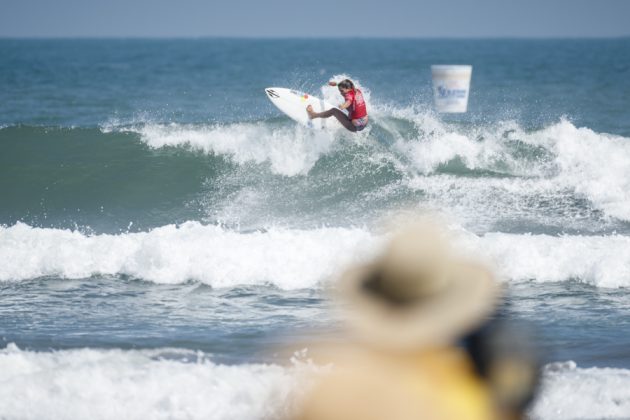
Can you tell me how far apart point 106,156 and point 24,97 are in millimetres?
16803

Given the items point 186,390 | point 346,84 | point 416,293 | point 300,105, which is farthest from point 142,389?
point 300,105

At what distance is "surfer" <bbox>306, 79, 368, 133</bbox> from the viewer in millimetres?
12875

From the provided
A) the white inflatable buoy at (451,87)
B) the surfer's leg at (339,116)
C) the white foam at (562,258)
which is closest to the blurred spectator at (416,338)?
the white foam at (562,258)

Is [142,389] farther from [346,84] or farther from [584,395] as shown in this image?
[346,84]

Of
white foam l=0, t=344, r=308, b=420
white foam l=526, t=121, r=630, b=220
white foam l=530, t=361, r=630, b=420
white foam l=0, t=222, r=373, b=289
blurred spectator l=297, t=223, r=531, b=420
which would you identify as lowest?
white foam l=0, t=344, r=308, b=420

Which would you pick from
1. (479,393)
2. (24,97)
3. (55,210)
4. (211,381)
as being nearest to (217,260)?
(211,381)

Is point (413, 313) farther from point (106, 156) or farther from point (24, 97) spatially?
point (24, 97)

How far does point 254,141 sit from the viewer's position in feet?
50.4

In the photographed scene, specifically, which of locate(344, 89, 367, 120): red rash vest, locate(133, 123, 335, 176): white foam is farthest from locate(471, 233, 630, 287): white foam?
locate(133, 123, 335, 176): white foam

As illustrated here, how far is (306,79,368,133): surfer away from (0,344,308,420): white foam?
7333 millimetres

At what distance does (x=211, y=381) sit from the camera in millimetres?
5801

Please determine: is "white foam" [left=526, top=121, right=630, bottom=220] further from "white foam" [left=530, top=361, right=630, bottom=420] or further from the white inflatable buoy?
"white foam" [left=530, top=361, right=630, bottom=420]

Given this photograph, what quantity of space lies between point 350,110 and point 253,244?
4217 millimetres

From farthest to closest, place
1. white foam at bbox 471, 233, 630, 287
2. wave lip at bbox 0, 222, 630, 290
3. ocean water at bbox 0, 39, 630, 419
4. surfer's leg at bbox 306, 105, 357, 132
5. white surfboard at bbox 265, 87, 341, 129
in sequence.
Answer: white surfboard at bbox 265, 87, 341, 129
surfer's leg at bbox 306, 105, 357, 132
wave lip at bbox 0, 222, 630, 290
white foam at bbox 471, 233, 630, 287
ocean water at bbox 0, 39, 630, 419
